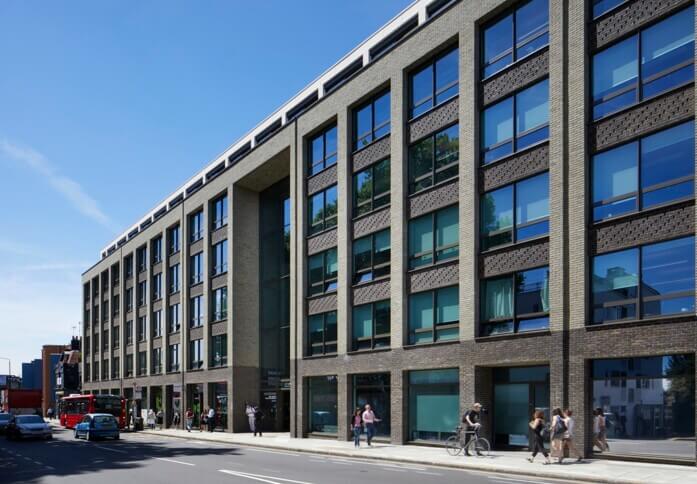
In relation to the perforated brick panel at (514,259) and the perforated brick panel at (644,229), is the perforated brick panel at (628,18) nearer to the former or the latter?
the perforated brick panel at (644,229)

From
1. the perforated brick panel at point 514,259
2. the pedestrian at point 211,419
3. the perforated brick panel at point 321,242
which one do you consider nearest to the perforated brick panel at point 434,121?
the perforated brick panel at point 514,259

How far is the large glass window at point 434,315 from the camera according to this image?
95.1 ft

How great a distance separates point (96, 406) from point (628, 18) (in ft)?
137

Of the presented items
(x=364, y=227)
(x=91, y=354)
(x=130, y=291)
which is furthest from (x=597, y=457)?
(x=91, y=354)

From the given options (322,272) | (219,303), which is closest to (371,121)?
(322,272)

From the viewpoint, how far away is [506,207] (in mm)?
26859

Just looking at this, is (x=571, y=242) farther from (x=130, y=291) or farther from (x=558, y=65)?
(x=130, y=291)

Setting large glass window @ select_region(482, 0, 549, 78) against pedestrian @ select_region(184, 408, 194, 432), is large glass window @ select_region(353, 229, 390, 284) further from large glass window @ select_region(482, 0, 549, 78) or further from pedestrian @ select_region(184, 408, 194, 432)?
pedestrian @ select_region(184, 408, 194, 432)

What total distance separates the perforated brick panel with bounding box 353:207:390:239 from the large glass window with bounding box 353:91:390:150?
132 inches

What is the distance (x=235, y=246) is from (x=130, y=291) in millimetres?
27074

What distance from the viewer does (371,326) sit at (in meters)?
34.0

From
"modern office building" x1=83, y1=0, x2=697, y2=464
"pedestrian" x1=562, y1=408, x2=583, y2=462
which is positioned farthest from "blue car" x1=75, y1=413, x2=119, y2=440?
"pedestrian" x1=562, y1=408, x2=583, y2=462

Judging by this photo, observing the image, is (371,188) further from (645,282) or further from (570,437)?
(570,437)

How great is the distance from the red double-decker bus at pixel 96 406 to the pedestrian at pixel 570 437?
37.0 m
